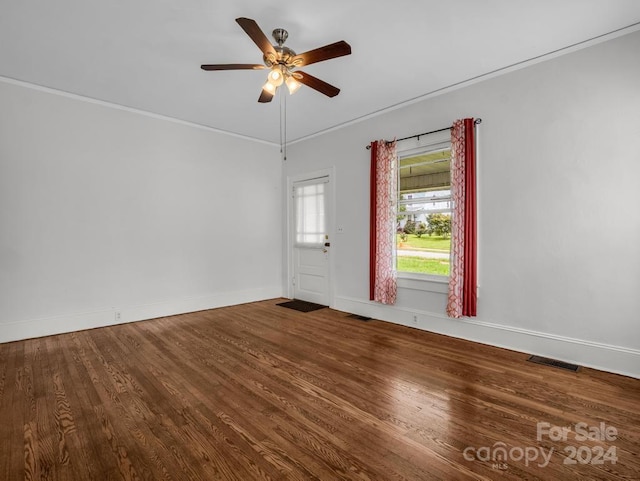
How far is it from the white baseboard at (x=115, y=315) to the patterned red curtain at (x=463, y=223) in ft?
11.7

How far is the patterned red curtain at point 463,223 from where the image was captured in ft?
11.8

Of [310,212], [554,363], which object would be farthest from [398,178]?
[554,363]

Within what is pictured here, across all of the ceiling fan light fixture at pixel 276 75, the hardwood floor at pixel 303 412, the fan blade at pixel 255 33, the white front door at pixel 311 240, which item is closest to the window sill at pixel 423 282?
the hardwood floor at pixel 303 412

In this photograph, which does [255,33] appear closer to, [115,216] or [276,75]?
[276,75]

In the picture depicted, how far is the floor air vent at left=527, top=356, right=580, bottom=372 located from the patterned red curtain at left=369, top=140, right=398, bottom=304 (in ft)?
5.63

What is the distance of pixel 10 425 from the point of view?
205 cm

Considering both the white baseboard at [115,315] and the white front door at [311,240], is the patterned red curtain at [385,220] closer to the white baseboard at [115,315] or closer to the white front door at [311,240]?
the white front door at [311,240]

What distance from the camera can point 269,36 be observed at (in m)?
2.87

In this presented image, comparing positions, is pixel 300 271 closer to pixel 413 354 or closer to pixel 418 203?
pixel 418 203

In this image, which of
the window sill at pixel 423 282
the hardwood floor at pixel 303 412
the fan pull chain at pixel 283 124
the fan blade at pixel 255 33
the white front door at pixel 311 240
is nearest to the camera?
the hardwood floor at pixel 303 412

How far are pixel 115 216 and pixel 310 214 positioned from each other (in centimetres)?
301

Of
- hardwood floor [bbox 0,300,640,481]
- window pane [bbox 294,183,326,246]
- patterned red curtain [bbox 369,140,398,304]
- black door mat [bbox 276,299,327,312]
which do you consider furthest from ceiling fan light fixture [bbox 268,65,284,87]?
black door mat [bbox 276,299,327,312]

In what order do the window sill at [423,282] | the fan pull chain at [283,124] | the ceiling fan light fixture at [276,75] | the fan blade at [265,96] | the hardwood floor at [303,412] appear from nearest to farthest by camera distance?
the hardwood floor at [303,412] < the ceiling fan light fixture at [276,75] < the fan blade at [265,96] < the window sill at [423,282] < the fan pull chain at [283,124]

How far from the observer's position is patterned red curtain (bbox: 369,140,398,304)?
439 cm
